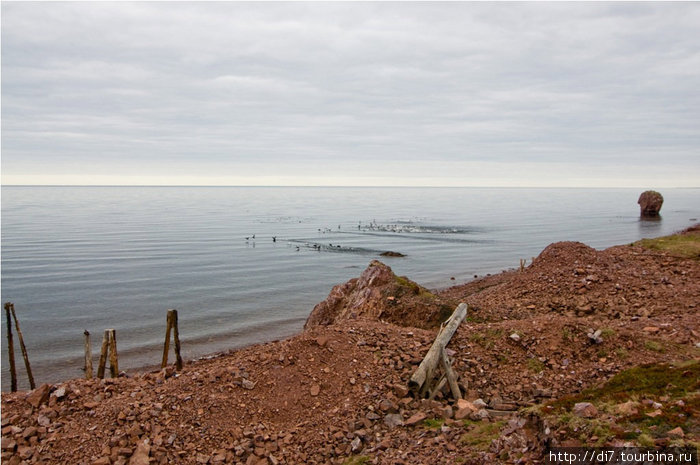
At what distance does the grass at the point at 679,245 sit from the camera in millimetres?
26766

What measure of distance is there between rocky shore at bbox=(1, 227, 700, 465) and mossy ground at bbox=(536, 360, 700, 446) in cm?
3

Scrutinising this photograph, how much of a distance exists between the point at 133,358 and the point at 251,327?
6.28 m

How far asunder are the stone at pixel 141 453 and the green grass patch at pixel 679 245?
87.9ft

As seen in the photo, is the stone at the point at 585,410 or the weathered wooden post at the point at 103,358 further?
the weathered wooden post at the point at 103,358

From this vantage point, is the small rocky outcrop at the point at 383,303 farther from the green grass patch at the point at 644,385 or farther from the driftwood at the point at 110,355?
the driftwood at the point at 110,355

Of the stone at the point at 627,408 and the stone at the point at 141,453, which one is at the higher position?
the stone at the point at 627,408

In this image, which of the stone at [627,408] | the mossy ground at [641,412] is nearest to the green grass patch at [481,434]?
the mossy ground at [641,412]

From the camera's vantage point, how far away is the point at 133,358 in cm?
2217

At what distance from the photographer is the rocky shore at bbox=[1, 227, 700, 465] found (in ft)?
28.1

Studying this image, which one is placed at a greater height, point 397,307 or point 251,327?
point 397,307

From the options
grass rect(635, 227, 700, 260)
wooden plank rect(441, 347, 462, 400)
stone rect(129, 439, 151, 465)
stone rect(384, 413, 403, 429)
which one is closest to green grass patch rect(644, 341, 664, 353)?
wooden plank rect(441, 347, 462, 400)

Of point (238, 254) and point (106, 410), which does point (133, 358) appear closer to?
point (106, 410)

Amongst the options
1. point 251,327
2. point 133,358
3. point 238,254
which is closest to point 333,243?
point 238,254

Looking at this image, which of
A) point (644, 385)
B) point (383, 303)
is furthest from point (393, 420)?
point (383, 303)
